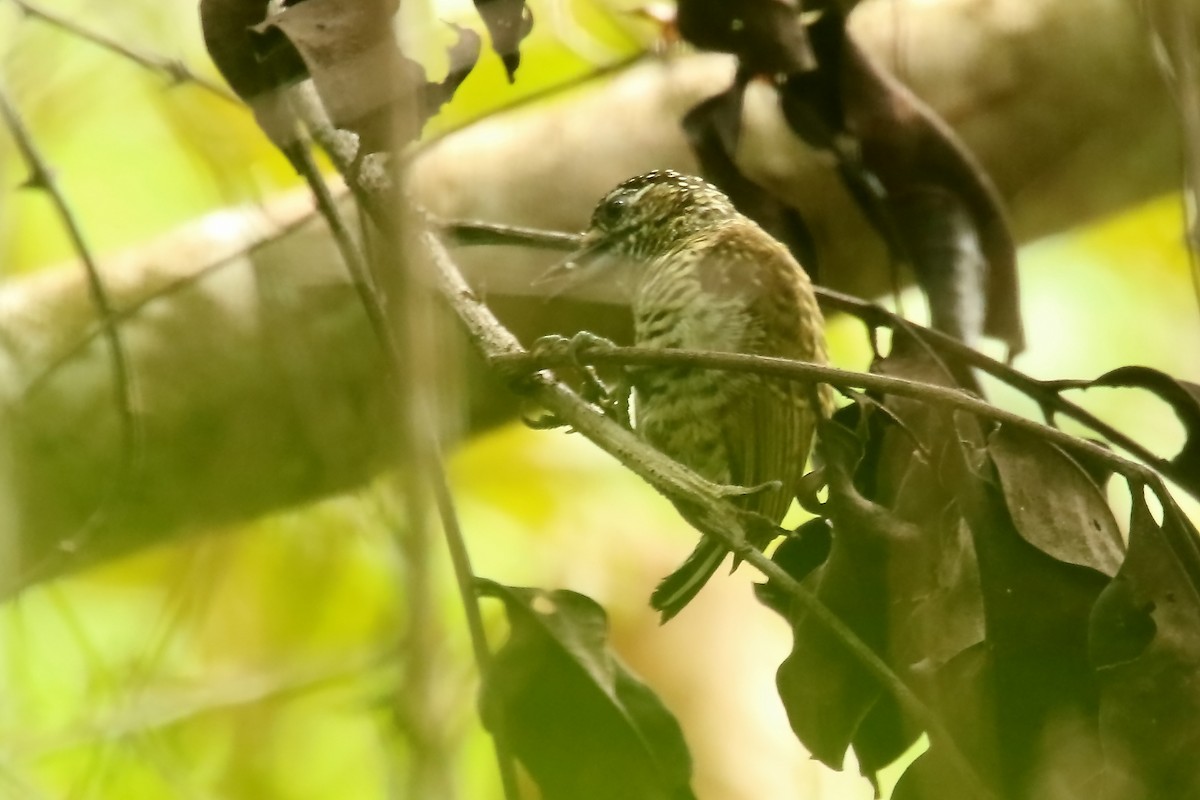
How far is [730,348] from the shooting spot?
135cm

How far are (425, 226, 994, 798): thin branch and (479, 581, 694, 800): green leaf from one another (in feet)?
0.52

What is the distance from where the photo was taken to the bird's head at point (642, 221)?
1.55 metres

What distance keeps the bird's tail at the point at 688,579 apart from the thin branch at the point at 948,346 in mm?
286

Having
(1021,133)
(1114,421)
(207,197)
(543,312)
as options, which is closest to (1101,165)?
(1021,133)

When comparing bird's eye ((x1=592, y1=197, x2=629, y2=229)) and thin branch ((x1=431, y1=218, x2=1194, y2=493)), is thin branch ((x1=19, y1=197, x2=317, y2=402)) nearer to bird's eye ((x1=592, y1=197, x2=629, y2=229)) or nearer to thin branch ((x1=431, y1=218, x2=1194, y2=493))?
thin branch ((x1=431, y1=218, x2=1194, y2=493))

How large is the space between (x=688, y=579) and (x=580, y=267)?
1.38 feet

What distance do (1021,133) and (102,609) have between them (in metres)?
1.34

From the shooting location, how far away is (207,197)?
1544 millimetres

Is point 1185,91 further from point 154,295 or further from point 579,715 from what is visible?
point 154,295

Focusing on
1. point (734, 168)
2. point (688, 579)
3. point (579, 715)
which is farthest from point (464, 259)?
point (579, 715)

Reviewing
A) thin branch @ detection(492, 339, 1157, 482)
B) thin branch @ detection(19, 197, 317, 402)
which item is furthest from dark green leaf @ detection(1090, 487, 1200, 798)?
thin branch @ detection(19, 197, 317, 402)

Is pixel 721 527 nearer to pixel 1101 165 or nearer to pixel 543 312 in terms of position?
pixel 543 312

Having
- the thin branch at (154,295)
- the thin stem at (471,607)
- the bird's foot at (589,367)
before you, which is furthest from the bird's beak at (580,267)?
the thin stem at (471,607)

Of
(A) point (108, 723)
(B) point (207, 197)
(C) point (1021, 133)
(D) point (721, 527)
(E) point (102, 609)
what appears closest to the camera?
(D) point (721, 527)
